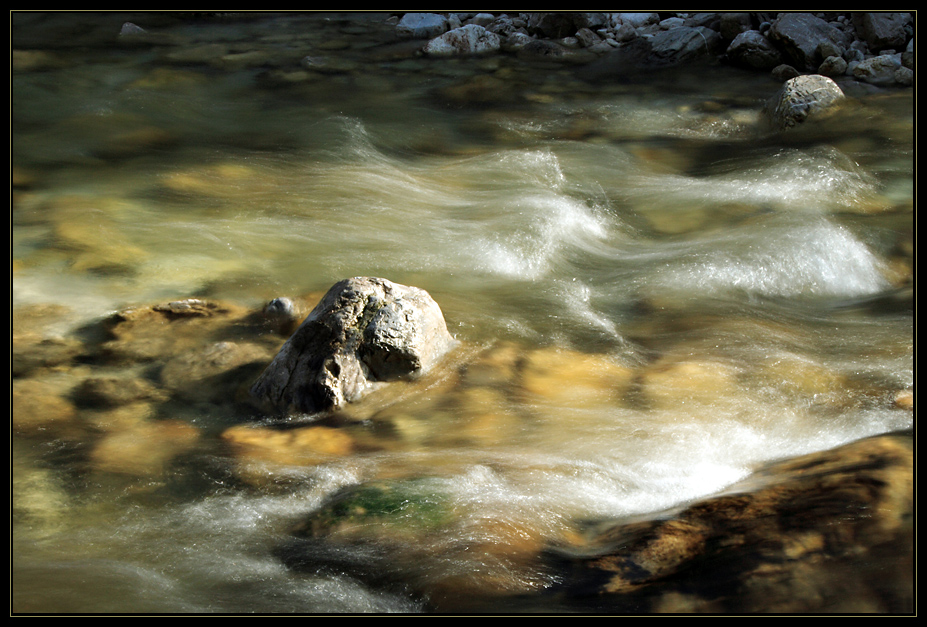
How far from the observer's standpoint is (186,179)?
6699mm

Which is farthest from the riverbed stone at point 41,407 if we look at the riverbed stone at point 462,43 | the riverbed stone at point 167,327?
the riverbed stone at point 462,43

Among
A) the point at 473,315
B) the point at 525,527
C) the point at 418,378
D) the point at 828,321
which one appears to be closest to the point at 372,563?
the point at 525,527

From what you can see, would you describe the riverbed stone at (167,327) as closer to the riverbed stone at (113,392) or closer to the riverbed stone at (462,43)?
the riverbed stone at (113,392)

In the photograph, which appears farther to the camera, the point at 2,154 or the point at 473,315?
the point at 2,154

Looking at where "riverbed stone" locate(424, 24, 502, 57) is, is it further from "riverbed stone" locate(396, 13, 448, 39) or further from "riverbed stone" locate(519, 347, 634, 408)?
"riverbed stone" locate(519, 347, 634, 408)

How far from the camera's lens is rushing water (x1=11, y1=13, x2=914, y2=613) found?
299 cm

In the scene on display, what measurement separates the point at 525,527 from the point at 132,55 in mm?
9975

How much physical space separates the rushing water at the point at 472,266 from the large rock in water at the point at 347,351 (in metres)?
0.24

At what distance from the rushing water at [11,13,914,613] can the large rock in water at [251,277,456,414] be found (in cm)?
24

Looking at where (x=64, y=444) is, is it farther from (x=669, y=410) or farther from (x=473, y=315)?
(x=669, y=410)

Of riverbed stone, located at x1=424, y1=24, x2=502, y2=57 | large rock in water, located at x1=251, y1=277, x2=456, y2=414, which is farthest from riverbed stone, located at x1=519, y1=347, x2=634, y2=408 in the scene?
riverbed stone, located at x1=424, y1=24, x2=502, y2=57

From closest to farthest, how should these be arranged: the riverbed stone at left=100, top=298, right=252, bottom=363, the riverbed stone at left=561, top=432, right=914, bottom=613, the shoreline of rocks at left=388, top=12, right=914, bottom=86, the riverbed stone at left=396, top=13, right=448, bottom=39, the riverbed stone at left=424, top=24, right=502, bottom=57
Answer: the riverbed stone at left=561, top=432, right=914, bottom=613 < the riverbed stone at left=100, top=298, right=252, bottom=363 < the shoreline of rocks at left=388, top=12, right=914, bottom=86 < the riverbed stone at left=424, top=24, right=502, bottom=57 < the riverbed stone at left=396, top=13, right=448, bottom=39

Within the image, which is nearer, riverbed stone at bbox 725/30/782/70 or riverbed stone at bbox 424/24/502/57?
riverbed stone at bbox 725/30/782/70
